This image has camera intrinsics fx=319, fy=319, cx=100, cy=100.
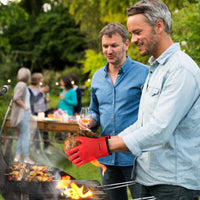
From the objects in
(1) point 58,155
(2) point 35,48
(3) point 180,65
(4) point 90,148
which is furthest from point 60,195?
(2) point 35,48

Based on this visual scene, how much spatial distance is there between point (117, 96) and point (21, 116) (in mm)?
2666

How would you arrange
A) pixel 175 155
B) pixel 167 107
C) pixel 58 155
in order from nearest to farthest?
1. pixel 167 107
2. pixel 175 155
3. pixel 58 155

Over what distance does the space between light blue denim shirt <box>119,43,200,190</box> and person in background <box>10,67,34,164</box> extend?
2038 millimetres

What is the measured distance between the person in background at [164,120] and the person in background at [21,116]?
1.99 metres

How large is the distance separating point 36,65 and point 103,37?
23.7 metres

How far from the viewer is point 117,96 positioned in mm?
2604

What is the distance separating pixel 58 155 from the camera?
6215 mm

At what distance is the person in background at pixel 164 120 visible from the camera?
153 cm

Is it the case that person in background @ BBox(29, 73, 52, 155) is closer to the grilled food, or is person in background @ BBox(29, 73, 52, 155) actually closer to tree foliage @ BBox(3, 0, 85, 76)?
the grilled food

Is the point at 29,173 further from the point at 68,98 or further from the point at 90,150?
the point at 68,98

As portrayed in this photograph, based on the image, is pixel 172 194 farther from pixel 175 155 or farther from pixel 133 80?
pixel 133 80

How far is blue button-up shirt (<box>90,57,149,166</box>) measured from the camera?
8.45 feet

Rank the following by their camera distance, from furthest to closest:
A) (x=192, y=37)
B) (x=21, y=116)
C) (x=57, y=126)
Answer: (x=57, y=126)
(x=21, y=116)
(x=192, y=37)

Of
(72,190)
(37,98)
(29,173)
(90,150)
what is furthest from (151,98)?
(37,98)
